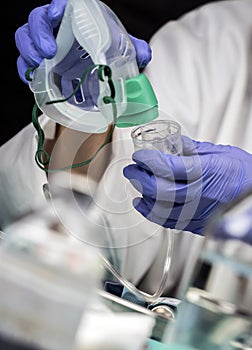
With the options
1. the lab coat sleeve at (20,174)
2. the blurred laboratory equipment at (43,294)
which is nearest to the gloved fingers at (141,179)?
the lab coat sleeve at (20,174)

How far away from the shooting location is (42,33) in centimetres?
126

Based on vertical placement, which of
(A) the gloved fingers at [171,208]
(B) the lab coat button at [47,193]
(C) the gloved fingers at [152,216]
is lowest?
(B) the lab coat button at [47,193]

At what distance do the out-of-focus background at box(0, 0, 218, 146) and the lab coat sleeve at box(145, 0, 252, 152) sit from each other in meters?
0.58

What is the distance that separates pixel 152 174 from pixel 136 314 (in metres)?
0.34

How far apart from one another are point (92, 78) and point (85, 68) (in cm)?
10

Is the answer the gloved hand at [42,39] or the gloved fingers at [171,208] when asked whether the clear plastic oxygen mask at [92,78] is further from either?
the gloved fingers at [171,208]

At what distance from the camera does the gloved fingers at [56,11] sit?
4.19ft

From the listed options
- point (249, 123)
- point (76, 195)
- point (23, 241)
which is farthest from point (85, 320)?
point (249, 123)

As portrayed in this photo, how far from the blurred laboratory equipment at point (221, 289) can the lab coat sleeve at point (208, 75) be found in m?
1.04

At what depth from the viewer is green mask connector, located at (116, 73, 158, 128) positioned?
1.12 m

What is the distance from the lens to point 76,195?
3.92 feet

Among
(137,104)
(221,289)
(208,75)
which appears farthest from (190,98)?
(221,289)

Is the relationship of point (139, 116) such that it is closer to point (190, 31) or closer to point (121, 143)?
point (121, 143)

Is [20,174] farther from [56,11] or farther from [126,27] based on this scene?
[126,27]
